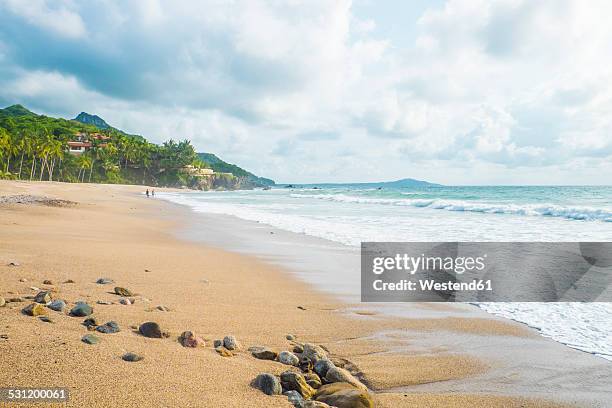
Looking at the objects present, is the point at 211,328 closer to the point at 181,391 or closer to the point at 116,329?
the point at 116,329

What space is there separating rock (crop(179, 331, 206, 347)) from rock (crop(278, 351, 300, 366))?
75 cm

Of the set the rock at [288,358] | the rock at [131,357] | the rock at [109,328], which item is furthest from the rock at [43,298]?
the rock at [288,358]

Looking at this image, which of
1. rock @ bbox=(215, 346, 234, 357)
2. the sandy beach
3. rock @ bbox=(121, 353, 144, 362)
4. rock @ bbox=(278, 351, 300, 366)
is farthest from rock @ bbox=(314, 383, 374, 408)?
rock @ bbox=(121, 353, 144, 362)

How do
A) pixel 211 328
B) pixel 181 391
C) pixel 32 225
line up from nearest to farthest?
pixel 181 391 → pixel 211 328 → pixel 32 225

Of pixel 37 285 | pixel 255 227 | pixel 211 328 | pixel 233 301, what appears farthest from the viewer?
pixel 255 227

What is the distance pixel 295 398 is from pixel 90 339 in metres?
1.75

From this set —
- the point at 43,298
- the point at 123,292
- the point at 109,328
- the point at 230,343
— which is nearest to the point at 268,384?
the point at 230,343

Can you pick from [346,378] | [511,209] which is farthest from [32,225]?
[511,209]

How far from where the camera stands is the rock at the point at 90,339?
305 cm

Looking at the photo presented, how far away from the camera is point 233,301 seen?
18.5 ft

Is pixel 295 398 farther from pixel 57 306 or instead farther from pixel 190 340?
pixel 57 306

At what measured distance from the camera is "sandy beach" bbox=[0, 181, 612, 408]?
8.59 ft

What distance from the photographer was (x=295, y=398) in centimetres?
277

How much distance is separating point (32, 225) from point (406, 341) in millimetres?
12596
